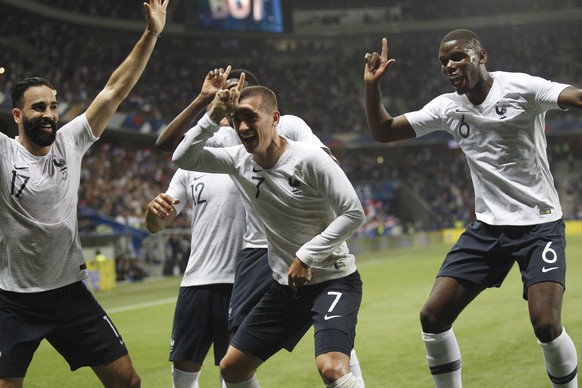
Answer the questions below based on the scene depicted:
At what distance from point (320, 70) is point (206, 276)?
163 ft

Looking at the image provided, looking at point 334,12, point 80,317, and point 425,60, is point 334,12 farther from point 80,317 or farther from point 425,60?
point 80,317

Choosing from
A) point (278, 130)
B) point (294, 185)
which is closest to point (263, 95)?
point (294, 185)

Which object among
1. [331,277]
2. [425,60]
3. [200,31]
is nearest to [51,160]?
[331,277]

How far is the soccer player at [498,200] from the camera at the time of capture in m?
5.56

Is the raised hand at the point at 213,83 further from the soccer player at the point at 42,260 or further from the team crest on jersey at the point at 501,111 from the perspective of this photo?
the team crest on jersey at the point at 501,111

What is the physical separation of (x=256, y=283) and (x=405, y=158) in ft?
161

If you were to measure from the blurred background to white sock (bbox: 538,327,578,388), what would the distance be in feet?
79.7

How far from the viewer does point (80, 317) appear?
17.2 feet

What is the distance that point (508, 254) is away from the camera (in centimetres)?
575

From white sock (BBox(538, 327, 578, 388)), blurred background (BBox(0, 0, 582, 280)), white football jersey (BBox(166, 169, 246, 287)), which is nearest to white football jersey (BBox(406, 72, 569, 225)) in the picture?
white sock (BBox(538, 327, 578, 388))

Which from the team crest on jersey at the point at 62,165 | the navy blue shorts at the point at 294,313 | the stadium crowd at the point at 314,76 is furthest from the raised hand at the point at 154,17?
the stadium crowd at the point at 314,76

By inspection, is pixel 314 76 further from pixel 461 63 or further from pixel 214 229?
pixel 461 63

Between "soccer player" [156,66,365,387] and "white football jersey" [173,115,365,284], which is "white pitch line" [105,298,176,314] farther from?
"white football jersey" [173,115,365,284]

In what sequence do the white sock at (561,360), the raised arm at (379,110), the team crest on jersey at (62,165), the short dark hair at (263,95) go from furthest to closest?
the raised arm at (379,110)
the white sock at (561,360)
the team crest on jersey at (62,165)
the short dark hair at (263,95)
